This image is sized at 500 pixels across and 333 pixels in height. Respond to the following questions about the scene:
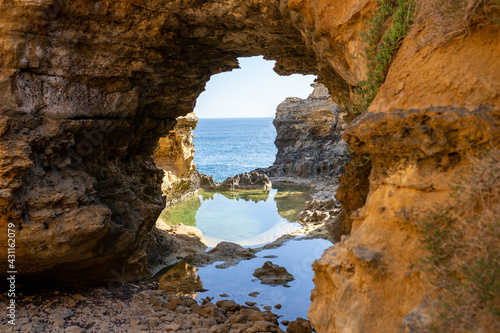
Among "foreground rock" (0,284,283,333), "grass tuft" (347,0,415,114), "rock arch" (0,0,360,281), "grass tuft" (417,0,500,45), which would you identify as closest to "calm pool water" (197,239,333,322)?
"foreground rock" (0,284,283,333)

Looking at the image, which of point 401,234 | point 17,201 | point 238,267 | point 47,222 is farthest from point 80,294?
point 401,234

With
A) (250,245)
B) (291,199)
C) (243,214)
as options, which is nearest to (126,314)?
(250,245)

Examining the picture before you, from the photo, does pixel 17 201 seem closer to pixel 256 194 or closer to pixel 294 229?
pixel 294 229

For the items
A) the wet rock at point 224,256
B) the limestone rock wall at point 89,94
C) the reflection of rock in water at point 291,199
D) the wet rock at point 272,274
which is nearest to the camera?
the limestone rock wall at point 89,94

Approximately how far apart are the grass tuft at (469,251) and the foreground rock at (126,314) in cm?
372

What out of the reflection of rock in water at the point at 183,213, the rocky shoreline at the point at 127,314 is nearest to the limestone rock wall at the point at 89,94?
the rocky shoreline at the point at 127,314

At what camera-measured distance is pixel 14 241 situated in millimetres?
5430

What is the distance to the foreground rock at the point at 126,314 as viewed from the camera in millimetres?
5422

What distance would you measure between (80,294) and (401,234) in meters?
6.20

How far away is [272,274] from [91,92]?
6175mm

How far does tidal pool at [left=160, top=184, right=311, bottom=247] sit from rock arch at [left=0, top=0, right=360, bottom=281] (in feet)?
19.8

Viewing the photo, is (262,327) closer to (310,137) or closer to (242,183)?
(242,183)

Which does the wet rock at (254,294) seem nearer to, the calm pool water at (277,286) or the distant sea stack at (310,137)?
the calm pool water at (277,286)

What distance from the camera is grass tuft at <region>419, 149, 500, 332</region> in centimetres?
242
